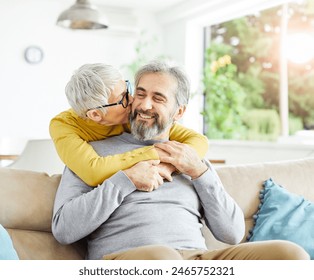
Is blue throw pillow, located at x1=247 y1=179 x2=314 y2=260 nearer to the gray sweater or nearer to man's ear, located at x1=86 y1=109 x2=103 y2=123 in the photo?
the gray sweater

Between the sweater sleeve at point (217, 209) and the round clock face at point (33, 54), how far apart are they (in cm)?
508

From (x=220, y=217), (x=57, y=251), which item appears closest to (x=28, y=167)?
(x=57, y=251)

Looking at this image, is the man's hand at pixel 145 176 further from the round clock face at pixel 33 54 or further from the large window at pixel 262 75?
the round clock face at pixel 33 54

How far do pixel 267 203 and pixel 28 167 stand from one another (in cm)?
149

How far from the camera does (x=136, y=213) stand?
207cm

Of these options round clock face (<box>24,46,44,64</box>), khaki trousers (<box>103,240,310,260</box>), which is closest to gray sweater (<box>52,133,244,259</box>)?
khaki trousers (<box>103,240,310,260</box>)

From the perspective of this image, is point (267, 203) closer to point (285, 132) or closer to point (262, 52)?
point (285, 132)

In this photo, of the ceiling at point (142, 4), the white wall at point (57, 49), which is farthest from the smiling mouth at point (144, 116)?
the ceiling at point (142, 4)

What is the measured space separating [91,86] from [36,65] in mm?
4997

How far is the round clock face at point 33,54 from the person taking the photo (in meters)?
6.87

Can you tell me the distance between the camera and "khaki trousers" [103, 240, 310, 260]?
170 cm

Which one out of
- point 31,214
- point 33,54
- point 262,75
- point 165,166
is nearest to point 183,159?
point 165,166

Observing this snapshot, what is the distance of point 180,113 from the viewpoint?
2.38 m

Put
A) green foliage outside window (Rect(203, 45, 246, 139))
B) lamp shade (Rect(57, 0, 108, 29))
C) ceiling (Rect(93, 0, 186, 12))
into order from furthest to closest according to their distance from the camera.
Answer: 1. ceiling (Rect(93, 0, 186, 12))
2. green foliage outside window (Rect(203, 45, 246, 139))
3. lamp shade (Rect(57, 0, 108, 29))
